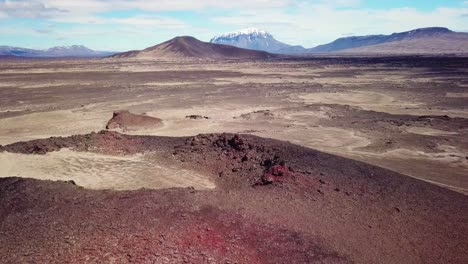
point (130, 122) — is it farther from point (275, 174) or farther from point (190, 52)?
point (190, 52)

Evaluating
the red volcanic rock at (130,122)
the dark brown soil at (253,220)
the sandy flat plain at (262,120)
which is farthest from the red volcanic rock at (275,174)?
the red volcanic rock at (130,122)

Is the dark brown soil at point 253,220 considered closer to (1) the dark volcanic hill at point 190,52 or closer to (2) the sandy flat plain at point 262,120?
(2) the sandy flat plain at point 262,120

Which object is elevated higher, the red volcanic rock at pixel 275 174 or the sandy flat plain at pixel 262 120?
the red volcanic rock at pixel 275 174

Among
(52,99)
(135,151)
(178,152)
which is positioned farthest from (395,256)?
(52,99)

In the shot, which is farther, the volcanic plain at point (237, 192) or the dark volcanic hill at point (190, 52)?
the dark volcanic hill at point (190, 52)

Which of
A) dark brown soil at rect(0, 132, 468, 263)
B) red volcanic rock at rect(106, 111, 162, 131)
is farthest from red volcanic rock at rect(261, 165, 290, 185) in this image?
red volcanic rock at rect(106, 111, 162, 131)

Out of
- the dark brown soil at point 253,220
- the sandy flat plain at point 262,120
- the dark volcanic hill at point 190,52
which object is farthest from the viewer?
the dark volcanic hill at point 190,52
